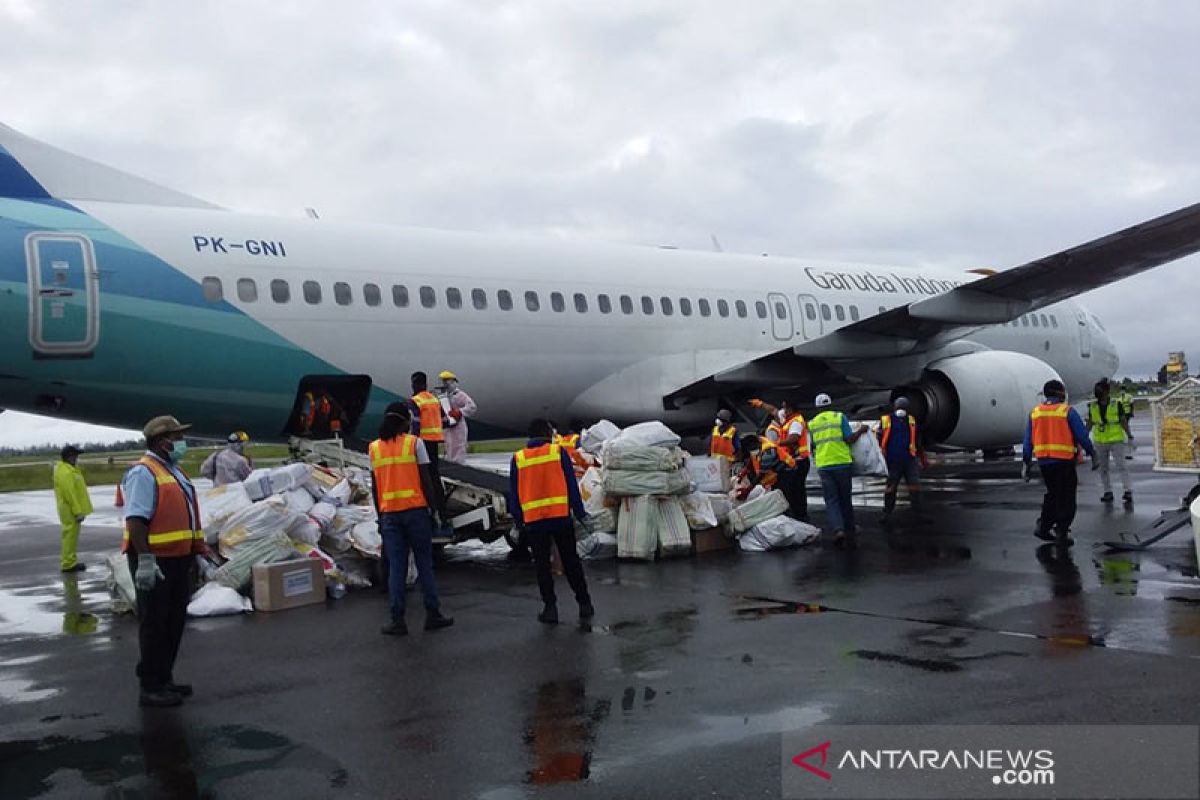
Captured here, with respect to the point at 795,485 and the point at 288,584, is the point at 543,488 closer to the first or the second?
the point at 288,584

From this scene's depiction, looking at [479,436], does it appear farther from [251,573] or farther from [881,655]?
[881,655]

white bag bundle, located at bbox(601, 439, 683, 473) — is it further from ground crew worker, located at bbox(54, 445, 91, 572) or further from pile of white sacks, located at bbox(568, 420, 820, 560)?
ground crew worker, located at bbox(54, 445, 91, 572)

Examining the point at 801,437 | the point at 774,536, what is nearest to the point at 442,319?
the point at 801,437

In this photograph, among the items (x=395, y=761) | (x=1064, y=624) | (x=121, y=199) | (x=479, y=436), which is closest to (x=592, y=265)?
(x=479, y=436)

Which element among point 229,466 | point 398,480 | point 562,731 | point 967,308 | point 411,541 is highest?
point 967,308

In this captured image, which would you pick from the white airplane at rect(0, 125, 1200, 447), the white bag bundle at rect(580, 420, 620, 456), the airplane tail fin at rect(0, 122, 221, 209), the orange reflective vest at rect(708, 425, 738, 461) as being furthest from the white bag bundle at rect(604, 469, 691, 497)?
the airplane tail fin at rect(0, 122, 221, 209)

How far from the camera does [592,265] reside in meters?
16.0

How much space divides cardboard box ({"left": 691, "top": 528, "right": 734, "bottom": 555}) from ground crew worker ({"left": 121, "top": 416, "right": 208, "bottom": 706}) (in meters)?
5.55

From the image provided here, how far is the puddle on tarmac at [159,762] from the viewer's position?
4.36m

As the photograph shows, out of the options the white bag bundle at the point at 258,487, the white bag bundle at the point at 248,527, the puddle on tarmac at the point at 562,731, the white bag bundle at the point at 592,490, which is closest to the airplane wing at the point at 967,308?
the white bag bundle at the point at 592,490

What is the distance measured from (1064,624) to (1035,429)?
4.45 metres

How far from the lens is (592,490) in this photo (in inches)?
445

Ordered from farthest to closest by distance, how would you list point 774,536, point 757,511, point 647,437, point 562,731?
point 757,511, point 774,536, point 647,437, point 562,731

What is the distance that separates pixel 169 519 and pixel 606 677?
8.66ft
